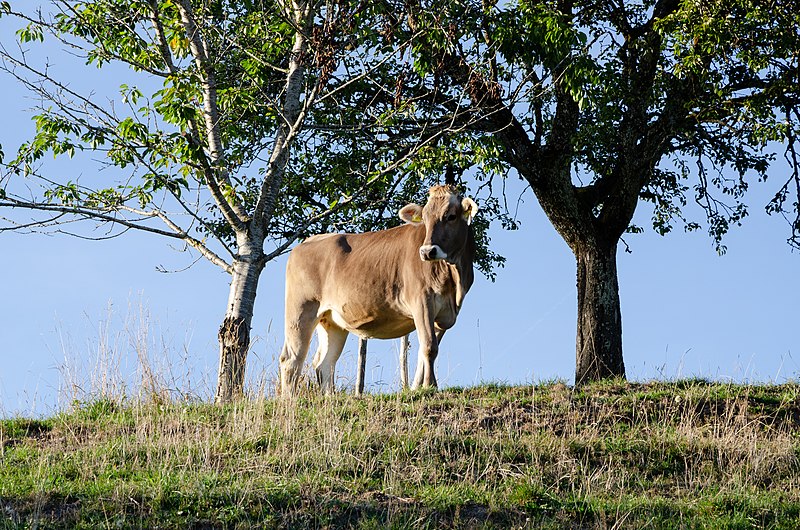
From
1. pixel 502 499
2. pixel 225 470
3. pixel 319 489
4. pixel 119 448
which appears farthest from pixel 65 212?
pixel 502 499

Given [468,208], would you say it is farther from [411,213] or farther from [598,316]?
[598,316]

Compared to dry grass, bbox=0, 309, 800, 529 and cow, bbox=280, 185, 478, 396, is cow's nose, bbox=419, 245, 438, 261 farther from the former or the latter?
dry grass, bbox=0, 309, 800, 529

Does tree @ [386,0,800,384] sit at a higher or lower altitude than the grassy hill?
higher

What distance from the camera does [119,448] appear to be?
1088cm

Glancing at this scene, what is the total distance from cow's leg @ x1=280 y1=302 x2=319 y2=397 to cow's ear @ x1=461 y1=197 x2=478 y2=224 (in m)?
3.11

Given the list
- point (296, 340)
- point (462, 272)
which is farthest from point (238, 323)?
point (462, 272)

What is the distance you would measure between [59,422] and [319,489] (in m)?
5.01

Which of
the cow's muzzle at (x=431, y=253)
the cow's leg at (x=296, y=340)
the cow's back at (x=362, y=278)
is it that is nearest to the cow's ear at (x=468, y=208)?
the cow's back at (x=362, y=278)

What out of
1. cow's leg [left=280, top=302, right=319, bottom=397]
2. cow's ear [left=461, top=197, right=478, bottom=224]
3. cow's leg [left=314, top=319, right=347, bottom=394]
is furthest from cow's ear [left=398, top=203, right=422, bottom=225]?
cow's leg [left=314, top=319, right=347, bottom=394]

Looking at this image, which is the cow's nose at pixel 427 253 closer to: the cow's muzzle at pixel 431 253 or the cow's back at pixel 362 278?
the cow's muzzle at pixel 431 253

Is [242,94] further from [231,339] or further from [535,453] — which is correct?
[535,453]

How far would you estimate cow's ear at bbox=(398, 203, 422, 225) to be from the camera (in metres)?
14.9

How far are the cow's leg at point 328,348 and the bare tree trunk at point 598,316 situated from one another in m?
3.94

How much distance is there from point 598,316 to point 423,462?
23.6ft
